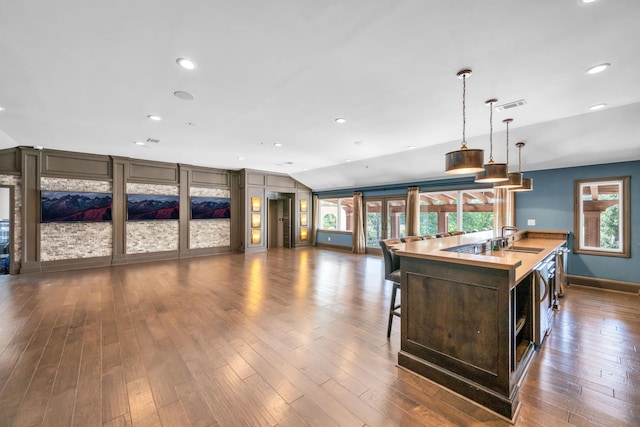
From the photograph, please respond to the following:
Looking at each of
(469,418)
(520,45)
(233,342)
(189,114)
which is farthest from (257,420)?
(189,114)

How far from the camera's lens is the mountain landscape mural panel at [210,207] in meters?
7.89

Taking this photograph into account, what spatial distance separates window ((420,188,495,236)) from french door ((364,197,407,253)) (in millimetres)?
661

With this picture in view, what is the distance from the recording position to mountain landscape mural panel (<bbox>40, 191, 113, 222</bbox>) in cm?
582

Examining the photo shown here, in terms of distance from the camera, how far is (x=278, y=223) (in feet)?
34.0

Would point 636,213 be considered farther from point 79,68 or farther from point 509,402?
point 79,68

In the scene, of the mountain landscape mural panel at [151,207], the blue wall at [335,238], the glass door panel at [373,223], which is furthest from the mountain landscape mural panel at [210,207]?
the glass door panel at [373,223]

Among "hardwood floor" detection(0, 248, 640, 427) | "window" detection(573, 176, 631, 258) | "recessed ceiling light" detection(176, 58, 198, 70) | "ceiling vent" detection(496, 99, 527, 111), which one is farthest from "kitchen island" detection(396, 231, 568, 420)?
"window" detection(573, 176, 631, 258)

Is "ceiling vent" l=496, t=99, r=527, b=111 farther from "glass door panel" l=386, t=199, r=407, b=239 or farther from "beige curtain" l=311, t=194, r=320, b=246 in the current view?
"beige curtain" l=311, t=194, r=320, b=246

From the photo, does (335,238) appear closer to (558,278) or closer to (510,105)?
(558,278)

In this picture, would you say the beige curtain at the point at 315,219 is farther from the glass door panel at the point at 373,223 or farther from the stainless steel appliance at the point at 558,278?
the stainless steel appliance at the point at 558,278

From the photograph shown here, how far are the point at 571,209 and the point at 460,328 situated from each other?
5047mm

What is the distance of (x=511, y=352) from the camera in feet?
5.99

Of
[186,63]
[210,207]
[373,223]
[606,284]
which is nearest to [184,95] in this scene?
[186,63]

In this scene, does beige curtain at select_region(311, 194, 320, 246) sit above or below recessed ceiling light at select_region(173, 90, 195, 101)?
below
